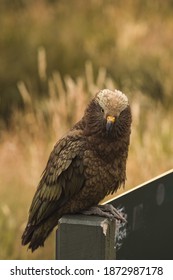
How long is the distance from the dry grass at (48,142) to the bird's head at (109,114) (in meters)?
1.51

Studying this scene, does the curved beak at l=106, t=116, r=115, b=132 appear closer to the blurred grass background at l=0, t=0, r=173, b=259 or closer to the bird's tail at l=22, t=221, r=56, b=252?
the bird's tail at l=22, t=221, r=56, b=252

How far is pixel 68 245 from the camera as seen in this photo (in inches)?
77.4

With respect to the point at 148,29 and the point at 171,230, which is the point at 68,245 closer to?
the point at 171,230

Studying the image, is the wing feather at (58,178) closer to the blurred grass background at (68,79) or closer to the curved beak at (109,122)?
the curved beak at (109,122)

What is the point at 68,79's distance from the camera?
4.57 metres

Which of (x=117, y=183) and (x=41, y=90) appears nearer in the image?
(x=117, y=183)

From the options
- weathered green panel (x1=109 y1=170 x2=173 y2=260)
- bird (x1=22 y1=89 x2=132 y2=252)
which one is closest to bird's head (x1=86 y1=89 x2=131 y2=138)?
bird (x1=22 y1=89 x2=132 y2=252)

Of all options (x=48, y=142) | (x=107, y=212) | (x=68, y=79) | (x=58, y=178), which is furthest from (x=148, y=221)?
(x=68, y=79)

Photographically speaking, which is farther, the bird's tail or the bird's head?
the bird's tail

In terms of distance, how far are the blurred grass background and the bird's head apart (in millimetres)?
1512

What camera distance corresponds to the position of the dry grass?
12.7 ft
